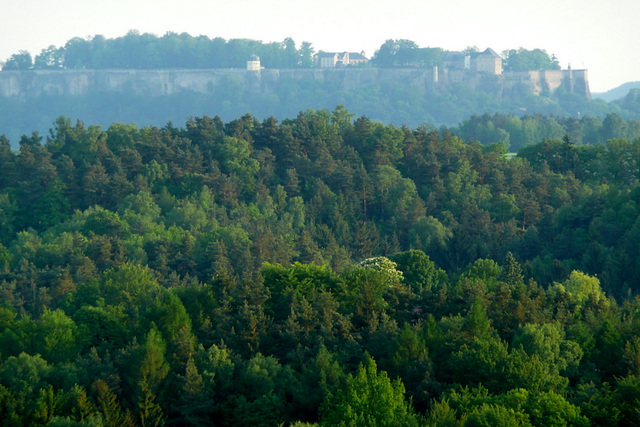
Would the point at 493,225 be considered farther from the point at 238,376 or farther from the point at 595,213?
the point at 238,376

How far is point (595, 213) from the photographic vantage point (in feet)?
170

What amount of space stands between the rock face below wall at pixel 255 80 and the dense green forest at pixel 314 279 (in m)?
85.2

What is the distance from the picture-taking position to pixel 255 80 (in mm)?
161875

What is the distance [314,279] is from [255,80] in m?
126

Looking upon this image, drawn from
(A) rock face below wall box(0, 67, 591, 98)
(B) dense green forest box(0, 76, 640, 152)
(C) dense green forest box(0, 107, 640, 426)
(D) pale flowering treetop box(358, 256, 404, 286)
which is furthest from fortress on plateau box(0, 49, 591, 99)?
(D) pale flowering treetop box(358, 256, 404, 286)

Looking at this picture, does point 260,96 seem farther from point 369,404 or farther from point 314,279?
point 369,404

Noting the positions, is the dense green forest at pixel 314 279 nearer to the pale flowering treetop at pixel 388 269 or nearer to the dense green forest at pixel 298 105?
the pale flowering treetop at pixel 388 269

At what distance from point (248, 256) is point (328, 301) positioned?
14129 mm

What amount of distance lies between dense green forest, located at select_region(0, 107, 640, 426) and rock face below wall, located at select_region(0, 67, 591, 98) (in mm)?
85213

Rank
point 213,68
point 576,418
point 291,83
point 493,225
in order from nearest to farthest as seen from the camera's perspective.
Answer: point 576,418 → point 493,225 → point 291,83 → point 213,68

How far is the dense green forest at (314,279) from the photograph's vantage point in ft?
97.6

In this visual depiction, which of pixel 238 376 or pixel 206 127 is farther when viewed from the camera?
pixel 206 127

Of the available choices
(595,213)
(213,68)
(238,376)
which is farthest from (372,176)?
(213,68)

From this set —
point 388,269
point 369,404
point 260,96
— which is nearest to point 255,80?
point 260,96
